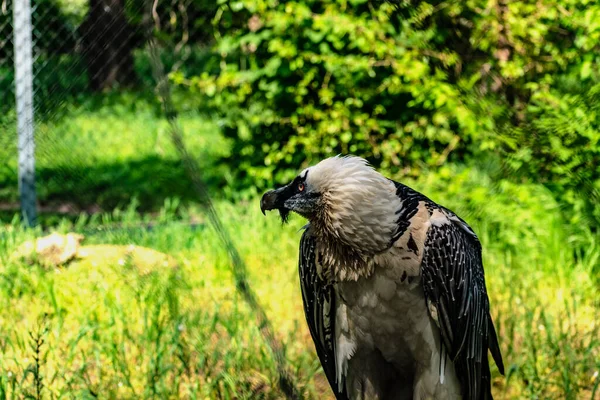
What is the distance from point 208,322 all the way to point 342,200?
5.02 feet

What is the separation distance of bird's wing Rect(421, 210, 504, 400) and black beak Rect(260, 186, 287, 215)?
505 mm

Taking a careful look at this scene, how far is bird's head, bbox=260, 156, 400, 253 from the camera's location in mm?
2785

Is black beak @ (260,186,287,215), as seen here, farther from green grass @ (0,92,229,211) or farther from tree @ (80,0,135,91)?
green grass @ (0,92,229,211)

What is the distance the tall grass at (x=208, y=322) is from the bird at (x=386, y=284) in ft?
1.87

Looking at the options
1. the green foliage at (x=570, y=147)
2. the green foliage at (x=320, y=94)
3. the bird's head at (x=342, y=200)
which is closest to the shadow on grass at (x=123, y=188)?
the green foliage at (x=320, y=94)

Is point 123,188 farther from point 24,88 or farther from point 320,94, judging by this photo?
point 24,88

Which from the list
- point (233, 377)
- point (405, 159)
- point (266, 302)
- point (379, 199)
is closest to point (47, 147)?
point (379, 199)

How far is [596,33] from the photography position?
4.54 meters

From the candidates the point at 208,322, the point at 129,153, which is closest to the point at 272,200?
the point at 208,322

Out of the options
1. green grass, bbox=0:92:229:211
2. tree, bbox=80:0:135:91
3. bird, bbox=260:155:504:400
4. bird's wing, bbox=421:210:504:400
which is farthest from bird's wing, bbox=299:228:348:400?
green grass, bbox=0:92:229:211

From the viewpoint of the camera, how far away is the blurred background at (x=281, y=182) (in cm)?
346

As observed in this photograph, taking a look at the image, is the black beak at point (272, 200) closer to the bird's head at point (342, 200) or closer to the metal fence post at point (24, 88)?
the bird's head at point (342, 200)

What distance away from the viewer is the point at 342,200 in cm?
280

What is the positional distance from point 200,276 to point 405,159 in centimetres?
233
